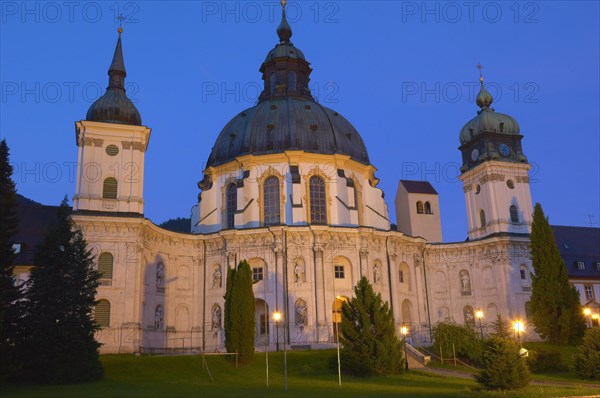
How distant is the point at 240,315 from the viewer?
3984 cm

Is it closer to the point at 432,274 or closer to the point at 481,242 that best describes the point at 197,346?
the point at 432,274

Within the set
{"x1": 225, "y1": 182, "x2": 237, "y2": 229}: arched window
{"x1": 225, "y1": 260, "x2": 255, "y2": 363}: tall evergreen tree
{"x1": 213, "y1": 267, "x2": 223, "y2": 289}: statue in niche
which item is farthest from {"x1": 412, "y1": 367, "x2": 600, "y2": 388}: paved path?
{"x1": 225, "y1": 182, "x2": 237, "y2": 229}: arched window

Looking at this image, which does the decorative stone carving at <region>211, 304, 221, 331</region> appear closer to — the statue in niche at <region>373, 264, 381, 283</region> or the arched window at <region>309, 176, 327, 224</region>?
the arched window at <region>309, 176, 327, 224</region>

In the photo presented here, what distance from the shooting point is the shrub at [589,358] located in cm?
3319

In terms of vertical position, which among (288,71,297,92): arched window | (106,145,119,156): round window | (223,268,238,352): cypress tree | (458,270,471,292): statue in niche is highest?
(288,71,297,92): arched window

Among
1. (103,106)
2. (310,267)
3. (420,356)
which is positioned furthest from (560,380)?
(103,106)

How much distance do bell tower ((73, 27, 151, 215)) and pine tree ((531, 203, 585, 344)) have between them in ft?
111

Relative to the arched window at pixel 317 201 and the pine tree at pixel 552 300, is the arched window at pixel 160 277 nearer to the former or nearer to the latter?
the arched window at pixel 317 201

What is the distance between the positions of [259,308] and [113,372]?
20.9m

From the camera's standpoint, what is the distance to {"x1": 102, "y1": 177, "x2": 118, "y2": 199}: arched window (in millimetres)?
48812

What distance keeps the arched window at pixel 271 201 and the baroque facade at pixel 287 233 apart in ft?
0.32

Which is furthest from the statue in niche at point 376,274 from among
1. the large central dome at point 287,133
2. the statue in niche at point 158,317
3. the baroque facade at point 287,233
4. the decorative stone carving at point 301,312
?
the statue in niche at point 158,317

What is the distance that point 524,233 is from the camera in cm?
6069

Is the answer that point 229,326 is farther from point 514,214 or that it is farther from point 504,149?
point 504,149
